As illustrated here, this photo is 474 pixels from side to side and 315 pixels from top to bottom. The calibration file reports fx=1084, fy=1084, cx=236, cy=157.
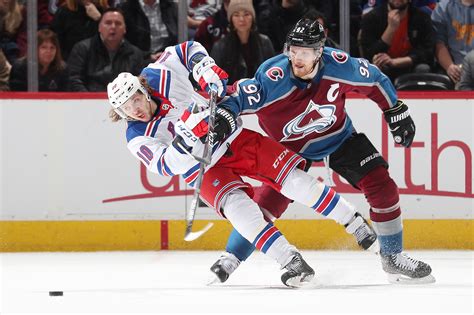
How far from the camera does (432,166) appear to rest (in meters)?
6.13

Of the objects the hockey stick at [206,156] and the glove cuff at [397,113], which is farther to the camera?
the glove cuff at [397,113]

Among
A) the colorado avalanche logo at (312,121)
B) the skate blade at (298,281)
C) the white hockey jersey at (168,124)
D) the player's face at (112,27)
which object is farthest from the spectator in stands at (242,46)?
the skate blade at (298,281)

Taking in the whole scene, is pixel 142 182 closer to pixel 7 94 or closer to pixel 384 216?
pixel 7 94

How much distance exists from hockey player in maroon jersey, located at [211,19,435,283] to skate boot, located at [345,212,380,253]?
0.10 metres

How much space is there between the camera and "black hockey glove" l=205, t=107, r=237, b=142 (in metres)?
4.23

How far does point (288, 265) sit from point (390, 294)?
427 millimetres

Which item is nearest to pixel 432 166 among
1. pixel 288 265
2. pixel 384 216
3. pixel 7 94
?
pixel 384 216

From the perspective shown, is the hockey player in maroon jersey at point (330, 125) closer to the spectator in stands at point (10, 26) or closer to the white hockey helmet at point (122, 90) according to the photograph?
the white hockey helmet at point (122, 90)

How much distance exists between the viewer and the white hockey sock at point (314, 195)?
4473mm

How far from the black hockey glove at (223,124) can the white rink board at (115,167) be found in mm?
1872

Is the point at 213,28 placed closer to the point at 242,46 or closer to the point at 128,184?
the point at 242,46

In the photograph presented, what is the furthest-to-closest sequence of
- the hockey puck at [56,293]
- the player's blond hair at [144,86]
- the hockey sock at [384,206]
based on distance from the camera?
the hockey sock at [384,206], the player's blond hair at [144,86], the hockey puck at [56,293]

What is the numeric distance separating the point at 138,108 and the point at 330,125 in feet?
2.78

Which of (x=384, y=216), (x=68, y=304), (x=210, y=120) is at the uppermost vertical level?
(x=210, y=120)
